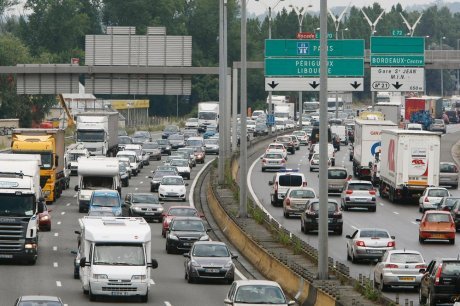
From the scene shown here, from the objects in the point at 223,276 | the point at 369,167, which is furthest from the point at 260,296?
the point at 369,167

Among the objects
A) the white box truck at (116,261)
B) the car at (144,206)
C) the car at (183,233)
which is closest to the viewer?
the white box truck at (116,261)

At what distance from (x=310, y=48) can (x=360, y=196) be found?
9.60 meters

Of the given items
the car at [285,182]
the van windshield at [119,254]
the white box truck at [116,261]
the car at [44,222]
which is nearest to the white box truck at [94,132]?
the car at [285,182]

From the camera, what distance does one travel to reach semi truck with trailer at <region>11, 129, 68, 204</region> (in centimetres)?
7119

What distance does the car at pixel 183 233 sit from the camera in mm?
50375

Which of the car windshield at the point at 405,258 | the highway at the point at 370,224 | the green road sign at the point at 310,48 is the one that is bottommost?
the highway at the point at 370,224

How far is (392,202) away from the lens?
249 ft

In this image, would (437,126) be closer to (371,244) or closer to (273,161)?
(273,161)

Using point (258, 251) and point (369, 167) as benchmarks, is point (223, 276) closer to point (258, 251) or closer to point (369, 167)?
point (258, 251)

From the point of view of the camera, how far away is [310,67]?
6256 cm

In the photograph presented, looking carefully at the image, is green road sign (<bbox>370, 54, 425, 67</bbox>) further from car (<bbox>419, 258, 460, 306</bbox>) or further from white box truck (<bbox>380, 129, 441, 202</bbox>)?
car (<bbox>419, 258, 460, 306</bbox>)

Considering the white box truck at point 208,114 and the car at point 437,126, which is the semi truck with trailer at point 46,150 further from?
the white box truck at point 208,114

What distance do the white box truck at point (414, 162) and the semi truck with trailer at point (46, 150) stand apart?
16919 mm

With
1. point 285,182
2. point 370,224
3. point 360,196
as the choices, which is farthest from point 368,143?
point 370,224
